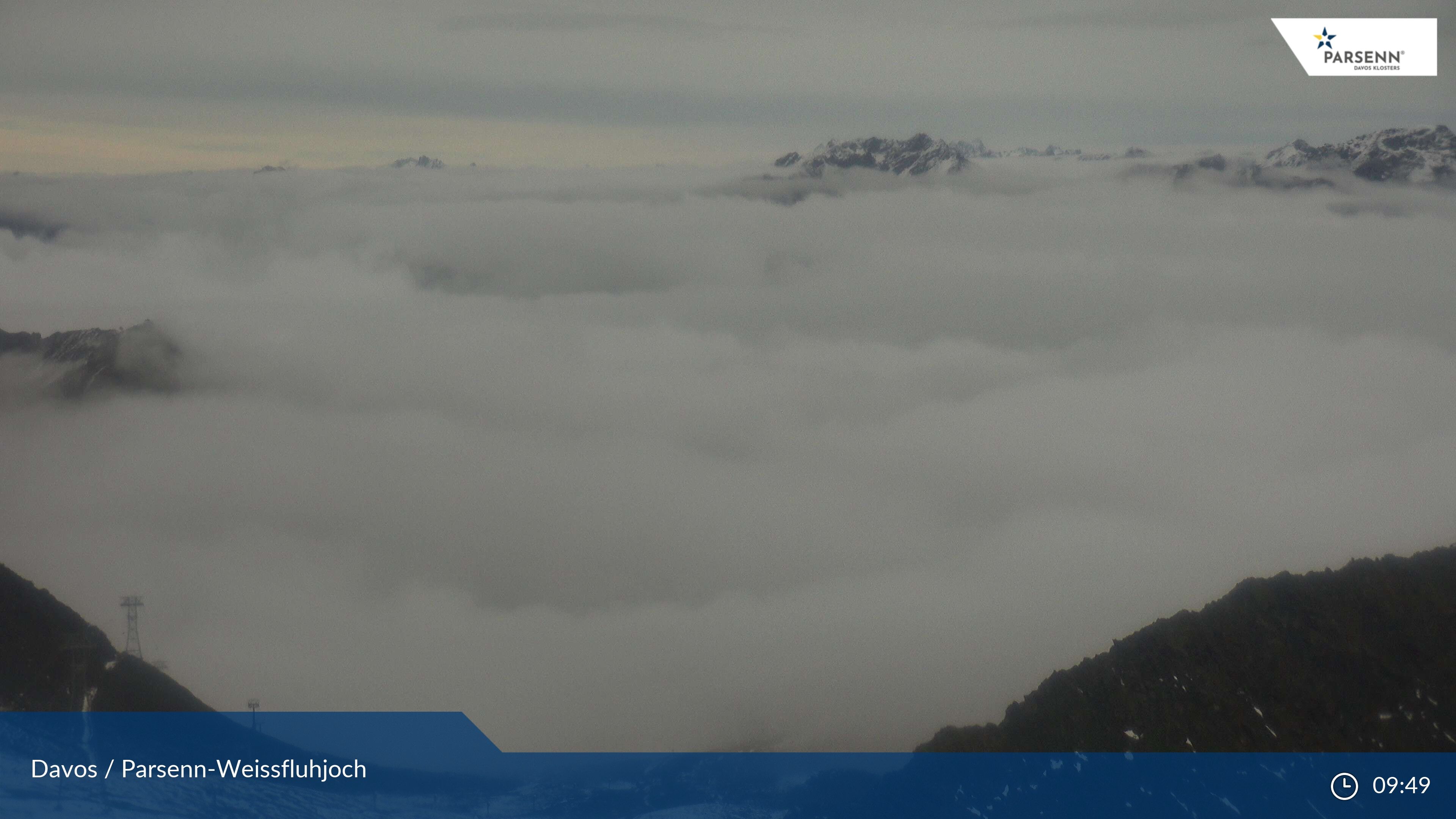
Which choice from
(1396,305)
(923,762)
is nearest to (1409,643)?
(923,762)

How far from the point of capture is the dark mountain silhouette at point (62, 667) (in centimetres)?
3822

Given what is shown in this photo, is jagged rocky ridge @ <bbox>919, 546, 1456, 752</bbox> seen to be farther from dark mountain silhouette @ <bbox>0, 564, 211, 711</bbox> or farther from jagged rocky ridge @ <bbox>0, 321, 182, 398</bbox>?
jagged rocky ridge @ <bbox>0, 321, 182, 398</bbox>

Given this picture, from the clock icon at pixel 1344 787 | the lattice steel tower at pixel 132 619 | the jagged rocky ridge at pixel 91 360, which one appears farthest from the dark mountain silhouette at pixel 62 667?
the jagged rocky ridge at pixel 91 360

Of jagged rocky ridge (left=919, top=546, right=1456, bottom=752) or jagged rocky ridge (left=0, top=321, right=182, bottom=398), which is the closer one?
jagged rocky ridge (left=919, top=546, right=1456, bottom=752)

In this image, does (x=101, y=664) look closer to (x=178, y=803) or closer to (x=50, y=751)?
(x=50, y=751)

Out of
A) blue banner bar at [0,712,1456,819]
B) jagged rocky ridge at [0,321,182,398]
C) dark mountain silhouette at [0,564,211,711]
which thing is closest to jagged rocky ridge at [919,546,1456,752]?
blue banner bar at [0,712,1456,819]

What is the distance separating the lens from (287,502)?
11525 cm

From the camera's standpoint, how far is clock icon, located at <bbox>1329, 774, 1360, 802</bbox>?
3978 centimetres

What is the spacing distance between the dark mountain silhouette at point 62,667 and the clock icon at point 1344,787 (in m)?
47.1

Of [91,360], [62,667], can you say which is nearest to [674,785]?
[62,667]

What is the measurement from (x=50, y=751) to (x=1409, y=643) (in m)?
53.7

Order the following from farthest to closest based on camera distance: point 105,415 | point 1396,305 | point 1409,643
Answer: point 1396,305, point 105,415, point 1409,643

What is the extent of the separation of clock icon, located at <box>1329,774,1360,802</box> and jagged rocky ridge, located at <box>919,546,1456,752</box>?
4.40 ft

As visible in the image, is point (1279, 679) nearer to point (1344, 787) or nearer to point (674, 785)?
point (1344, 787)
